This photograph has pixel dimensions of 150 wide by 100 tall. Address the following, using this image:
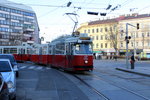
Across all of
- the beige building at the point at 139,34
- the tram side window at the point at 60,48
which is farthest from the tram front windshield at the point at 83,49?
the beige building at the point at 139,34

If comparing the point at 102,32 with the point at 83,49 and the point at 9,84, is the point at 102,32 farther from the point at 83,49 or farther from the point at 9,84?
the point at 9,84

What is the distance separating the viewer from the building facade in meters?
77.3

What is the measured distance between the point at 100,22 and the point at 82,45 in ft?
245

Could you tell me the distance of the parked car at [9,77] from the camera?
26.3 ft

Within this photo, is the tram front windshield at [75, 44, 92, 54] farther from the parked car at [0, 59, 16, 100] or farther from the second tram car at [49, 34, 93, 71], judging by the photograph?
the parked car at [0, 59, 16, 100]

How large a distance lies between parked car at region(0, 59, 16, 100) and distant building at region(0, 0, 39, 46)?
78.7 metres

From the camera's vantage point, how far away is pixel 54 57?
25062 mm

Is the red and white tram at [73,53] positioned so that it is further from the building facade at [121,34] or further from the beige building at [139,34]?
the beige building at [139,34]

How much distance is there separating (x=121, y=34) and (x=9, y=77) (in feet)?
254

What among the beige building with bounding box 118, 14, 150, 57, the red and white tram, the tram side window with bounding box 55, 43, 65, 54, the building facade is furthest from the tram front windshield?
the beige building with bounding box 118, 14, 150, 57

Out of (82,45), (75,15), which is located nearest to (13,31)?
(75,15)

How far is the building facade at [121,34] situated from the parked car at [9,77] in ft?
209

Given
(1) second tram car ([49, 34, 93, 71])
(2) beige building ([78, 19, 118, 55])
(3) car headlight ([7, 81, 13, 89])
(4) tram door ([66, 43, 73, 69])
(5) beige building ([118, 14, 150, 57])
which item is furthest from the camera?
(2) beige building ([78, 19, 118, 55])

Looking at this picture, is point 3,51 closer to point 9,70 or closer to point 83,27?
point 9,70
